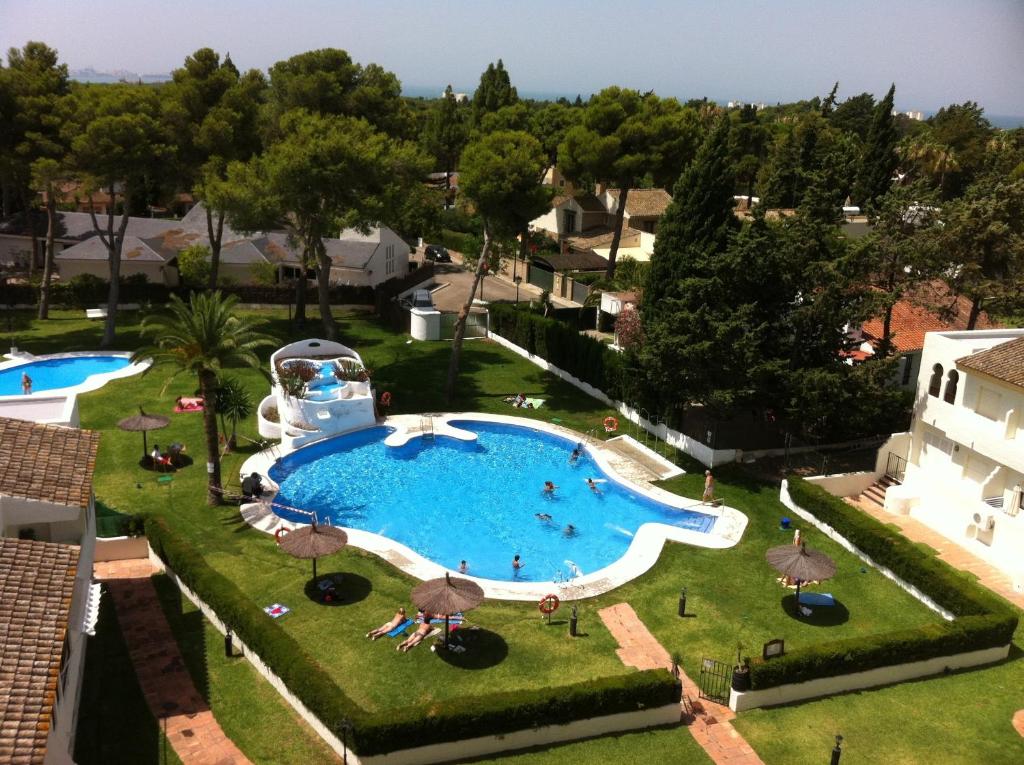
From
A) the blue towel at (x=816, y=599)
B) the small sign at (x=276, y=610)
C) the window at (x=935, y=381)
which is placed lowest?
the small sign at (x=276, y=610)

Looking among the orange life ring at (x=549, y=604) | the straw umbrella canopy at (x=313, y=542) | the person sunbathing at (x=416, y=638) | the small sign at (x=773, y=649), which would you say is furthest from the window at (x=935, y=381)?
the straw umbrella canopy at (x=313, y=542)

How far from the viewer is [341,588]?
24.7m

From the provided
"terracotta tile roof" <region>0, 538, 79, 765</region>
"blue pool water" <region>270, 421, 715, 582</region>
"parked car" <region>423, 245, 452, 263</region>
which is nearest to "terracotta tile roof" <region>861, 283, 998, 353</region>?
"blue pool water" <region>270, 421, 715, 582</region>

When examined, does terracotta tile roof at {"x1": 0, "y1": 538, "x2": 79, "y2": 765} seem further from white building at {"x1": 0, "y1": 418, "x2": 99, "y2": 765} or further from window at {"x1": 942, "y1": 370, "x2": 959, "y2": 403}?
window at {"x1": 942, "y1": 370, "x2": 959, "y2": 403}

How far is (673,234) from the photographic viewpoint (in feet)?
118

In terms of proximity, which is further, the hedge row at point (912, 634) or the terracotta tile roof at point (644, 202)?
the terracotta tile roof at point (644, 202)

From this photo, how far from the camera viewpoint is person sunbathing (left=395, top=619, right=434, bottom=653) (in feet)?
72.1

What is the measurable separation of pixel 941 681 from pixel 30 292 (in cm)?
5528

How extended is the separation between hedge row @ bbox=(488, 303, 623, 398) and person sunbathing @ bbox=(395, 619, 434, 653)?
2000 cm

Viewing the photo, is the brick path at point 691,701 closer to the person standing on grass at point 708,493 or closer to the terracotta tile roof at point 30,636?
the person standing on grass at point 708,493

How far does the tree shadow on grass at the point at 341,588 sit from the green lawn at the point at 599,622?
67 mm

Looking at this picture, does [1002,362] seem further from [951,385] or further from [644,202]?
[644,202]

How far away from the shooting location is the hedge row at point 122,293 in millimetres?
53250

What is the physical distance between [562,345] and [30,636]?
32.6 m
